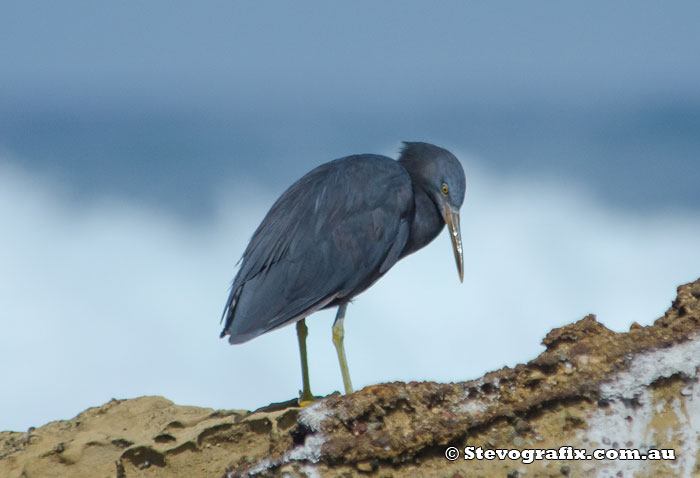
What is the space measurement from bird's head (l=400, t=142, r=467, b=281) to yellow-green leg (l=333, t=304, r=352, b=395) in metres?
1.15

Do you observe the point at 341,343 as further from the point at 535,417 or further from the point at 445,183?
the point at 535,417

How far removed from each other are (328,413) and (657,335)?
1978mm

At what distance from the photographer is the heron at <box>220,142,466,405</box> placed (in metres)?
7.78

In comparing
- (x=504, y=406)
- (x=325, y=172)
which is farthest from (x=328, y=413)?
(x=325, y=172)

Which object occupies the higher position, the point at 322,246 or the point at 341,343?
the point at 322,246

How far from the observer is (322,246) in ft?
25.9

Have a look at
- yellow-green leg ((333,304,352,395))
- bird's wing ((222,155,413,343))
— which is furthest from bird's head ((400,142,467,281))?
yellow-green leg ((333,304,352,395))

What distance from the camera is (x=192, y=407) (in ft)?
24.4

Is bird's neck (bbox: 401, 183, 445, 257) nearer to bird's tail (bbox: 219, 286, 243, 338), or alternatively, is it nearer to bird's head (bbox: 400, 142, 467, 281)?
bird's head (bbox: 400, 142, 467, 281)

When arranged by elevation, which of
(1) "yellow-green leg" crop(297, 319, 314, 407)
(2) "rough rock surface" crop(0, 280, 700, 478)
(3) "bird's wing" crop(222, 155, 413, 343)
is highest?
(3) "bird's wing" crop(222, 155, 413, 343)

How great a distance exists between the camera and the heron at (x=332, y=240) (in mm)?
7781

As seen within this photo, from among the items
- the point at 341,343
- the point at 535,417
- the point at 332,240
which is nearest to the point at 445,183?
the point at 332,240

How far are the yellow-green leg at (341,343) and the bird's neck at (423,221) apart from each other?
953 mm

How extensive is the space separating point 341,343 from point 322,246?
2.87 ft
